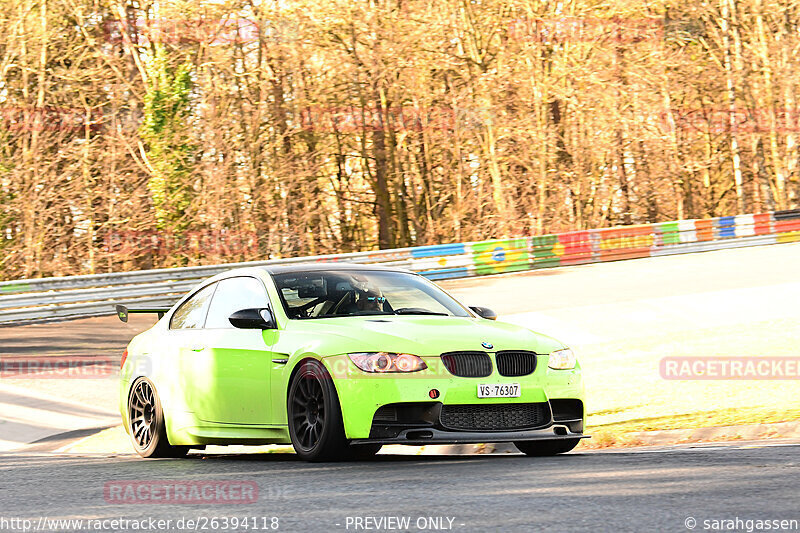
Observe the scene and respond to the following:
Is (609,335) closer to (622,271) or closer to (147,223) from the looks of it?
(622,271)

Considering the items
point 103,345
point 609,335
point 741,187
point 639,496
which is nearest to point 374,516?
point 639,496

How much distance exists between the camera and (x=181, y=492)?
6.68m

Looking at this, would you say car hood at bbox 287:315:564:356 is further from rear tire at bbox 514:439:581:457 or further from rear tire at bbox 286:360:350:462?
rear tire at bbox 514:439:581:457

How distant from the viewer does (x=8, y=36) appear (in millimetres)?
35531

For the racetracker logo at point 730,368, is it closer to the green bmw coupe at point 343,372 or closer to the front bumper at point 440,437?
the green bmw coupe at point 343,372

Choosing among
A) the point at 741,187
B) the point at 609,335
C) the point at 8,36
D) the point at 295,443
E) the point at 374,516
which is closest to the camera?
the point at 374,516

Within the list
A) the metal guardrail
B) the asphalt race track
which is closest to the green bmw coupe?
the asphalt race track

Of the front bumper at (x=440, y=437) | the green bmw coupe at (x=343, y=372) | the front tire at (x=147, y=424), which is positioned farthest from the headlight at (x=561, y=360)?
the front tire at (x=147, y=424)

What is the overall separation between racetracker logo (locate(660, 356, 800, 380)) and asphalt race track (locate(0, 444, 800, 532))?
5927mm

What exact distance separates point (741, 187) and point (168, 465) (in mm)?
35548

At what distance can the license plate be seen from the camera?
25.1 ft

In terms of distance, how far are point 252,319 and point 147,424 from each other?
73.6 inches

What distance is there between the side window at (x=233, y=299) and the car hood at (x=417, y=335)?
2.16ft

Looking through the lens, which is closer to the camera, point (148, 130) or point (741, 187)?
point (148, 130)
